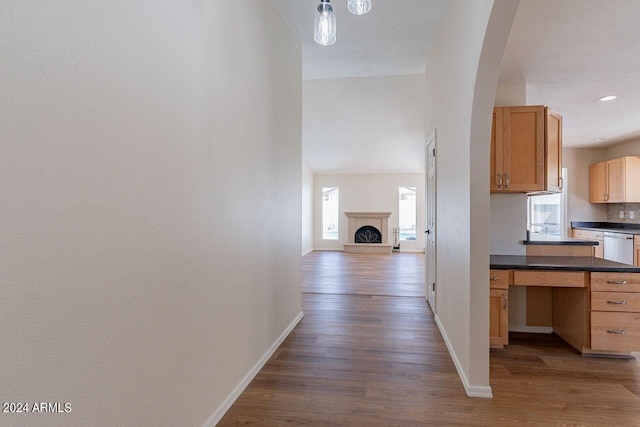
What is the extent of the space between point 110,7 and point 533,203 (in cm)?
818

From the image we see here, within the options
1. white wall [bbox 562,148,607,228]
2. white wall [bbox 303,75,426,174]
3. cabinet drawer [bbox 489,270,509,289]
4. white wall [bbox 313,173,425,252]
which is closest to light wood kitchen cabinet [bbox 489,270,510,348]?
cabinet drawer [bbox 489,270,509,289]

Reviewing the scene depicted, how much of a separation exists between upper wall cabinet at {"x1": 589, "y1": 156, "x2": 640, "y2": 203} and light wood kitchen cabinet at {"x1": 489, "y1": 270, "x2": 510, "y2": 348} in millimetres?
4706

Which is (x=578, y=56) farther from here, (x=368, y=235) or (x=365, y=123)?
(x=368, y=235)

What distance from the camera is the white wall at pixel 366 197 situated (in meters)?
9.72

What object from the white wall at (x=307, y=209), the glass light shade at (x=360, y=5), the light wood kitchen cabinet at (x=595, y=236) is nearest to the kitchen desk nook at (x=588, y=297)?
the glass light shade at (x=360, y=5)

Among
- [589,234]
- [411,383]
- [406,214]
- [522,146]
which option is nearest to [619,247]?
[589,234]

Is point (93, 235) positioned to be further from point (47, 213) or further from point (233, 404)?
point (233, 404)

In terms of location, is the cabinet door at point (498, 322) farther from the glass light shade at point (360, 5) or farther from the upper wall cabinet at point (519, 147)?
the glass light shade at point (360, 5)

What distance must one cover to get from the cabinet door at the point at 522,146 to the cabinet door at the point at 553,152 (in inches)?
2.9

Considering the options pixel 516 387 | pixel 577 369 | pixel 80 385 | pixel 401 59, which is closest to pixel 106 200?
pixel 80 385

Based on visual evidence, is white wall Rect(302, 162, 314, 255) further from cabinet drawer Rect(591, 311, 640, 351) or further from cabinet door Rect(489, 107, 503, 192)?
cabinet drawer Rect(591, 311, 640, 351)

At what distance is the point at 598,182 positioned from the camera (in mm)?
6480

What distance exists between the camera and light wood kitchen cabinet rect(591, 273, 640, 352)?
2686 mm

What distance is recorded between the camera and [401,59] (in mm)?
4137
